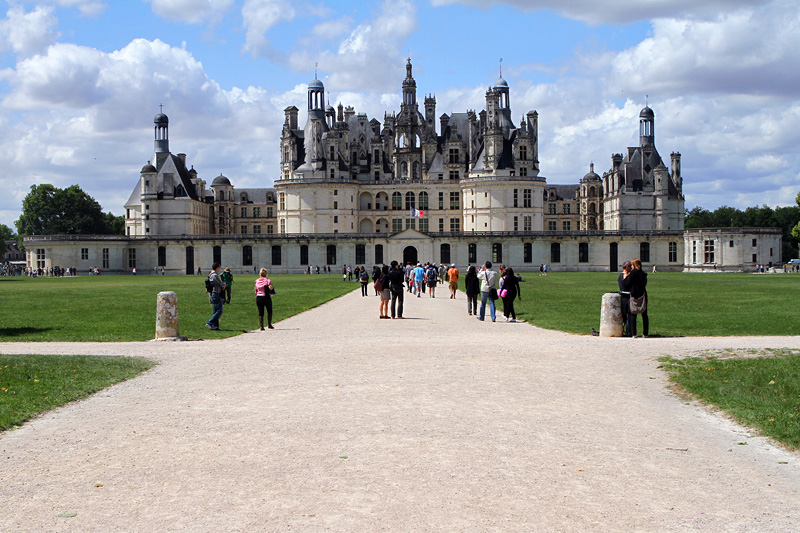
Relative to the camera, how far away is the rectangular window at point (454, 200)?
103188 millimetres

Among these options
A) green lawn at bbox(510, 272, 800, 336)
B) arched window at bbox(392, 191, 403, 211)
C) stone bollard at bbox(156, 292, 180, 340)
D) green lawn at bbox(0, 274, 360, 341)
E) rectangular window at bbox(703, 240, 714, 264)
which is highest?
arched window at bbox(392, 191, 403, 211)

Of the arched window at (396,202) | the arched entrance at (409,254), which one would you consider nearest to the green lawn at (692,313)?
the arched entrance at (409,254)

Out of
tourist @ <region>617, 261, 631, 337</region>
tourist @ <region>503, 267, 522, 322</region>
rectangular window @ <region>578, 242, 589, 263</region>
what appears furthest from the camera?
rectangular window @ <region>578, 242, 589, 263</region>

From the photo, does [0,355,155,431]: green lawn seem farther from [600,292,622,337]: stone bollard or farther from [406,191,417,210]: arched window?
[406,191,417,210]: arched window

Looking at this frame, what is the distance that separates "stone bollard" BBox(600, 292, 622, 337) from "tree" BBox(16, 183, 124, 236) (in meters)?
110

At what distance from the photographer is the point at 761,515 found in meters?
6.46

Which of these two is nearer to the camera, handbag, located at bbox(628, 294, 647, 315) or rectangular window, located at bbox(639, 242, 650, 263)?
handbag, located at bbox(628, 294, 647, 315)

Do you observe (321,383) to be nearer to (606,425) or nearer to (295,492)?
(606,425)

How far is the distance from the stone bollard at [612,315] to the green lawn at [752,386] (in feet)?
13.7

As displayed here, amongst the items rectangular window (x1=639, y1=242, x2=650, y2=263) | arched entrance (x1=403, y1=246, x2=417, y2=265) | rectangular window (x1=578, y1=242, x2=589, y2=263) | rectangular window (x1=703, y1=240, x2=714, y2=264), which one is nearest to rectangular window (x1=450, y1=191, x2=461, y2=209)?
arched entrance (x1=403, y1=246, x2=417, y2=265)

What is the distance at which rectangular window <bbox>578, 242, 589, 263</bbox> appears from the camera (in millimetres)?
91375

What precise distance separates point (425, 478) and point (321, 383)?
5433 millimetres

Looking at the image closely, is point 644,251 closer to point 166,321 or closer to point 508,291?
point 508,291

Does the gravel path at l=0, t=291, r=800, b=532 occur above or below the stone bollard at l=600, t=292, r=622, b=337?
below
